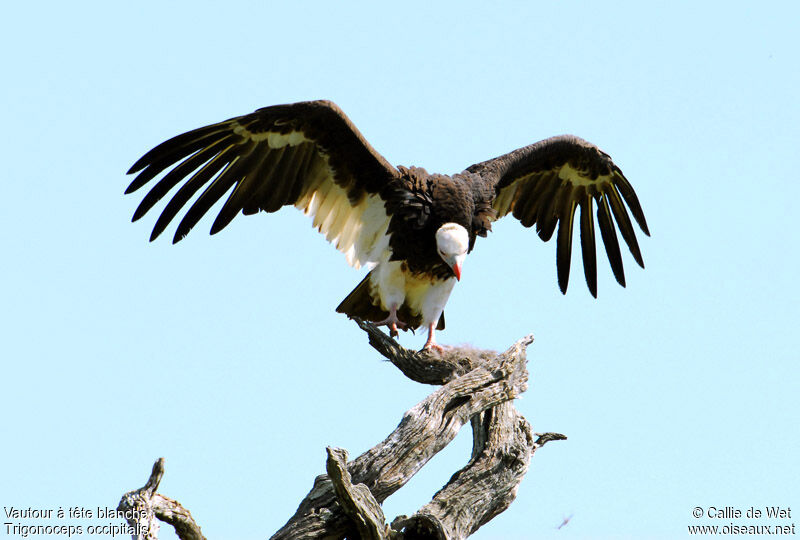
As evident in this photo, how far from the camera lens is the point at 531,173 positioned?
30.2ft

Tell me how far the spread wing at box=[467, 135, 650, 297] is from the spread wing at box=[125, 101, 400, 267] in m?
1.56

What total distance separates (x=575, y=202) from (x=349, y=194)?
253 centimetres

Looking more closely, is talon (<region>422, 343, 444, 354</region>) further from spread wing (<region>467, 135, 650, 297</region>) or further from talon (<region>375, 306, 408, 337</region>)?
spread wing (<region>467, 135, 650, 297</region>)

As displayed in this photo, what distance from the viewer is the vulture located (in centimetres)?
752

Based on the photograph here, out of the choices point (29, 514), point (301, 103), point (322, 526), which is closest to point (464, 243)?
point (301, 103)

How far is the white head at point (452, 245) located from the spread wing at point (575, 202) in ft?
4.67

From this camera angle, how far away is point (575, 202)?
9.48 metres

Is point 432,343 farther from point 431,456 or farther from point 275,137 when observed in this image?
point 275,137

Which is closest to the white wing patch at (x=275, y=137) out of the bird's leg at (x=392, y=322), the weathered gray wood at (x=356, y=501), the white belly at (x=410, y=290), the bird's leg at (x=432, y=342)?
the white belly at (x=410, y=290)

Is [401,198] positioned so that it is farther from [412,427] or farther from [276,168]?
[412,427]

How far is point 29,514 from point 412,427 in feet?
7.48

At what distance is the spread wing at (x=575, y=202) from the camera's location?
9156 mm

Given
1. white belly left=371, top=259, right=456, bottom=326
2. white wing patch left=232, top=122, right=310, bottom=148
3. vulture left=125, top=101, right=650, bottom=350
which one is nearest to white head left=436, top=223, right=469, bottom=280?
vulture left=125, top=101, right=650, bottom=350

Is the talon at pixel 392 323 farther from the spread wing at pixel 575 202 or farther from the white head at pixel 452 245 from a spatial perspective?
the spread wing at pixel 575 202
